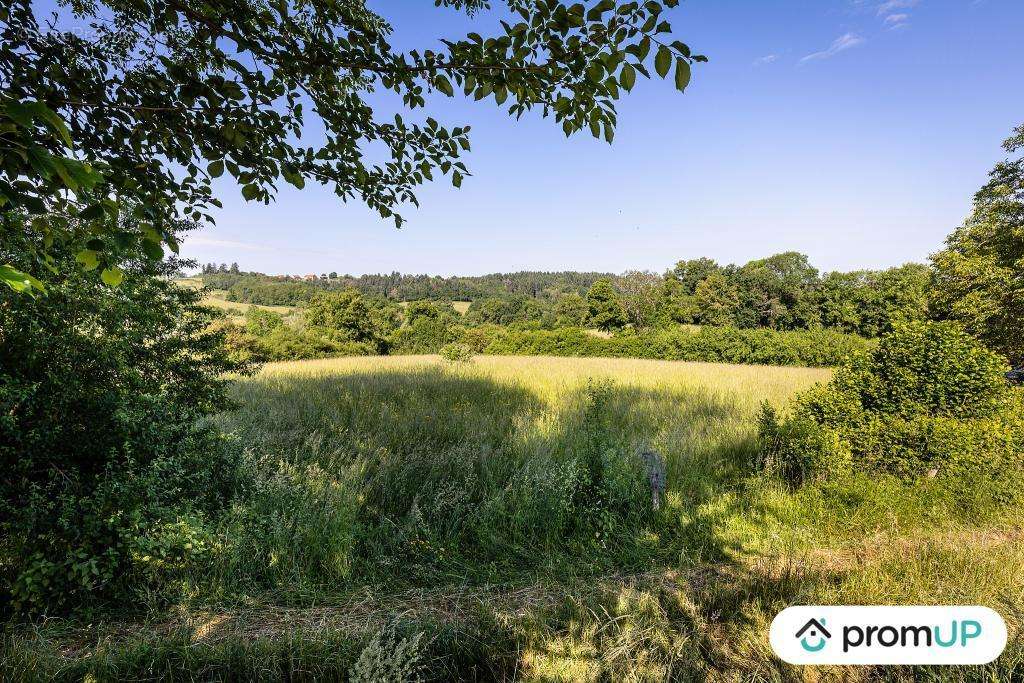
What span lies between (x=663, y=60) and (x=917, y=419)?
6132 mm

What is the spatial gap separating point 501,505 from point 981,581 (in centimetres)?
396

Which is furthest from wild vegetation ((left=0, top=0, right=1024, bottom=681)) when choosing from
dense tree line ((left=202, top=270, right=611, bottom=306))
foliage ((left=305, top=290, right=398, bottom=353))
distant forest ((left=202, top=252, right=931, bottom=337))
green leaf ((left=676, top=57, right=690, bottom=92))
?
dense tree line ((left=202, top=270, right=611, bottom=306))

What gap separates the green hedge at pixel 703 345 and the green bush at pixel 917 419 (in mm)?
22981

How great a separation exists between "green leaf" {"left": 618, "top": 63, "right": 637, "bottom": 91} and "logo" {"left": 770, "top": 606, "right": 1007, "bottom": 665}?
10.3 feet

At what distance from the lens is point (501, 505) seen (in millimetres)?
4453

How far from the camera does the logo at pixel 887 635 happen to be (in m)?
2.45

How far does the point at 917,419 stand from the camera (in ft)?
16.8

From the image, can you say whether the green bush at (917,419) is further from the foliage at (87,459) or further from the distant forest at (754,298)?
the distant forest at (754,298)

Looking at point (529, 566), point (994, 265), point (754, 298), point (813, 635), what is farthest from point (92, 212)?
point (754, 298)

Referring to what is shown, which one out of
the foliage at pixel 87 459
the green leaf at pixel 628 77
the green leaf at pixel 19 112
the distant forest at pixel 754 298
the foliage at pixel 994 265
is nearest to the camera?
the green leaf at pixel 19 112

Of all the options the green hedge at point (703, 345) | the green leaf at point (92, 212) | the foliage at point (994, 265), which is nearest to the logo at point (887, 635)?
the green leaf at point (92, 212)

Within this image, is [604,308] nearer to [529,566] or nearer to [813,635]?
[529,566]

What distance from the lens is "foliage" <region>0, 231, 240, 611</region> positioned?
9.76 ft

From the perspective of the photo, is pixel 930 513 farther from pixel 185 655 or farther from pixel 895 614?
pixel 185 655
